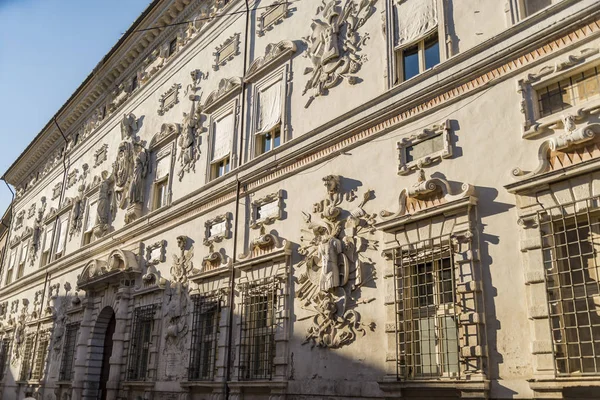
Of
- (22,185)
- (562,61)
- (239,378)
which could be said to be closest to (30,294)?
(22,185)

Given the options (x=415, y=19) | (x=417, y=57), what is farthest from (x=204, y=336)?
(x=415, y=19)

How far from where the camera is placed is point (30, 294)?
25.6 m

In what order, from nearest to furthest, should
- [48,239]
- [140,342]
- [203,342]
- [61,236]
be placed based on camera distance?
1. [203,342]
2. [140,342]
3. [61,236]
4. [48,239]

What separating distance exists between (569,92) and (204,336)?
906cm

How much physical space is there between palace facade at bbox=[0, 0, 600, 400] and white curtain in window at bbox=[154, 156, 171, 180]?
0.22 feet

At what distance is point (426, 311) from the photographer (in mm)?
8430

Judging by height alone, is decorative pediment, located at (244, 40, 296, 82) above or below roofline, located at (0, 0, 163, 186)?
below

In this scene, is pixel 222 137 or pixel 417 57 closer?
pixel 417 57

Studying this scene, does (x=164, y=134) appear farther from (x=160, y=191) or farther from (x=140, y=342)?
(x=140, y=342)

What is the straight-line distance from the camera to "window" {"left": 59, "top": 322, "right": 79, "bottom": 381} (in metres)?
19.4

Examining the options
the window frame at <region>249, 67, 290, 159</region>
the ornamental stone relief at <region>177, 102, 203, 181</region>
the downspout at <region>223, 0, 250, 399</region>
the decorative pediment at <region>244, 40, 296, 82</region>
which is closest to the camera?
the downspout at <region>223, 0, 250, 399</region>

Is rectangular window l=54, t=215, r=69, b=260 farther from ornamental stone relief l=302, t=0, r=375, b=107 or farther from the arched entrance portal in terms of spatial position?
ornamental stone relief l=302, t=0, r=375, b=107

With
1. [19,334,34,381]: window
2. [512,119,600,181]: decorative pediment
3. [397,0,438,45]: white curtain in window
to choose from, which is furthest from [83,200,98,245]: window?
[512,119,600,181]: decorative pediment

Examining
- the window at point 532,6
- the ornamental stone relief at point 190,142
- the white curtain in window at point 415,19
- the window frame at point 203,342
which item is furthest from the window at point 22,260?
the window at point 532,6
